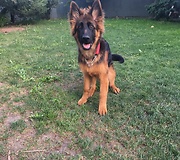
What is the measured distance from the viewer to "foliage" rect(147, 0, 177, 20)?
12.5 m

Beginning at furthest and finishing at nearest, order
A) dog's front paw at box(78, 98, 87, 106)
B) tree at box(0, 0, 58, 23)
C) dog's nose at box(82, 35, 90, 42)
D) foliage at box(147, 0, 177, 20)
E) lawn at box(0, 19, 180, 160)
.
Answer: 1. foliage at box(147, 0, 177, 20)
2. tree at box(0, 0, 58, 23)
3. dog's front paw at box(78, 98, 87, 106)
4. dog's nose at box(82, 35, 90, 42)
5. lawn at box(0, 19, 180, 160)

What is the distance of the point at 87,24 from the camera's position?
312 cm

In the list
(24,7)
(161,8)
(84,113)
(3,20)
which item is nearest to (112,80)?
(84,113)

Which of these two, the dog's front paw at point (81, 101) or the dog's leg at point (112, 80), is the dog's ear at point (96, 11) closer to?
the dog's leg at point (112, 80)

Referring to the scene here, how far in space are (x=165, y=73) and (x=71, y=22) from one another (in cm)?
240

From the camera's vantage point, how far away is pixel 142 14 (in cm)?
1686

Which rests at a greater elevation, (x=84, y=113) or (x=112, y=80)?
(x=112, y=80)

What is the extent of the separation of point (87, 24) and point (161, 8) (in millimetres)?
11246

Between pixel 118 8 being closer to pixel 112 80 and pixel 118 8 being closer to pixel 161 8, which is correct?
pixel 161 8

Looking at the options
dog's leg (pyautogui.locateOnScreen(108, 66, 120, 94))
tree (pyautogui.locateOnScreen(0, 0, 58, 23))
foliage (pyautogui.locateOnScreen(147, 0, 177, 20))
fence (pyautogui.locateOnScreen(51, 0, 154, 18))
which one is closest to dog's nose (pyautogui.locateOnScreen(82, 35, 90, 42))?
dog's leg (pyautogui.locateOnScreen(108, 66, 120, 94))

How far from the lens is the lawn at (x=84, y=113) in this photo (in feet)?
8.10

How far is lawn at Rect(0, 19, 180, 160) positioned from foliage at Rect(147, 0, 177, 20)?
7.92m

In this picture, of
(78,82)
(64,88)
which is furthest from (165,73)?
(64,88)

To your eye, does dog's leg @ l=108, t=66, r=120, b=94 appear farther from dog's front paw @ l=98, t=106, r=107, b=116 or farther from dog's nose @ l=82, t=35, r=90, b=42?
dog's nose @ l=82, t=35, r=90, b=42
